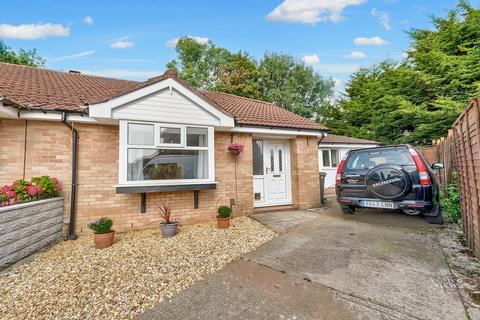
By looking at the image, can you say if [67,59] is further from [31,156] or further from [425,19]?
[425,19]

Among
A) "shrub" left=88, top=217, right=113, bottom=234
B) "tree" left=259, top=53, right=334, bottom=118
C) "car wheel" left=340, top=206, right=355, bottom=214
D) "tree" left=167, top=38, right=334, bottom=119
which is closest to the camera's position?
"shrub" left=88, top=217, right=113, bottom=234

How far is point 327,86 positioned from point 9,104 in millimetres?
26950

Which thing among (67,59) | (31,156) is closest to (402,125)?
(31,156)

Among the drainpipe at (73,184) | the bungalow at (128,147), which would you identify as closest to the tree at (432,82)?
the bungalow at (128,147)

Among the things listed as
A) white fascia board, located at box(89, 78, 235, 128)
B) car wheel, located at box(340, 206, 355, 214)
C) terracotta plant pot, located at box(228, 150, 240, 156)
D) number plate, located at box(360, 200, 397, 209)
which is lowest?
car wheel, located at box(340, 206, 355, 214)

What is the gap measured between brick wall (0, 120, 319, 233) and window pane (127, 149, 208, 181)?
21.8 inches

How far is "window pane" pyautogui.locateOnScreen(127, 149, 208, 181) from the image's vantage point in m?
5.05

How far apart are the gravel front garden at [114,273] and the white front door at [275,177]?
2535 millimetres

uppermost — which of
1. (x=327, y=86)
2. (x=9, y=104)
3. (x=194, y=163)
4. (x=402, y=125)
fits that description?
(x=327, y=86)

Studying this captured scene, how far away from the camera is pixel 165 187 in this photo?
5.12 m

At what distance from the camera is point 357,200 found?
200 inches

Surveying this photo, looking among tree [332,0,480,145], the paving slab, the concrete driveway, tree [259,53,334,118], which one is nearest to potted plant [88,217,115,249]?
the concrete driveway

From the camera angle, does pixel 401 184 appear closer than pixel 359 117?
Yes

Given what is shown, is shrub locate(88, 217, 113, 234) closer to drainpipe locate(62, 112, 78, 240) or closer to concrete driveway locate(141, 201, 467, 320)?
drainpipe locate(62, 112, 78, 240)
